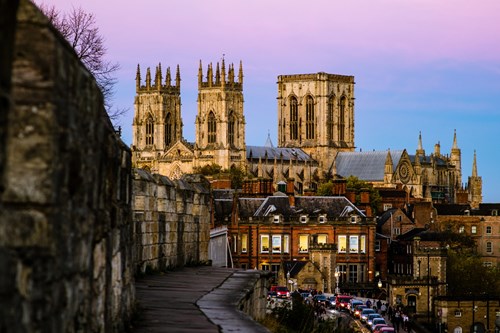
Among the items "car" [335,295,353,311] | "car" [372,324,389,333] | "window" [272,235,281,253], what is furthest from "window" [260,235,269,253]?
"car" [372,324,389,333]

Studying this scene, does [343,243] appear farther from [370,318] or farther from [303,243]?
[370,318]

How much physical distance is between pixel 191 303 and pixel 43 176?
10.3 metres

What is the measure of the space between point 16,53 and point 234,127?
191m

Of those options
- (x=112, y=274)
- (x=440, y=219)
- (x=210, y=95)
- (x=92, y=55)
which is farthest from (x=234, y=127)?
(x=112, y=274)

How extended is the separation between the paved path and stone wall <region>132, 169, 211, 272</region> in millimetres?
412

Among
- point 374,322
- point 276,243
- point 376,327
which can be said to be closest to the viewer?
point 376,327

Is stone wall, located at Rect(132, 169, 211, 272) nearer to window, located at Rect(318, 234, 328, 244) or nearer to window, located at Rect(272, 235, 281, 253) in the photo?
window, located at Rect(272, 235, 281, 253)

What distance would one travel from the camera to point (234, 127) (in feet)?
652

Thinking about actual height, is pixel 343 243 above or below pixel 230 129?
below

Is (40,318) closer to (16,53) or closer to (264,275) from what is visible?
(16,53)

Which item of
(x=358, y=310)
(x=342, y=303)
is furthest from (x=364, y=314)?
(x=342, y=303)

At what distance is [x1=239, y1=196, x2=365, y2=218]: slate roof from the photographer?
9275 cm

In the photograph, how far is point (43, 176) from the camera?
7.73m

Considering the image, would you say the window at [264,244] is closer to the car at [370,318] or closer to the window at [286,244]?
the window at [286,244]
